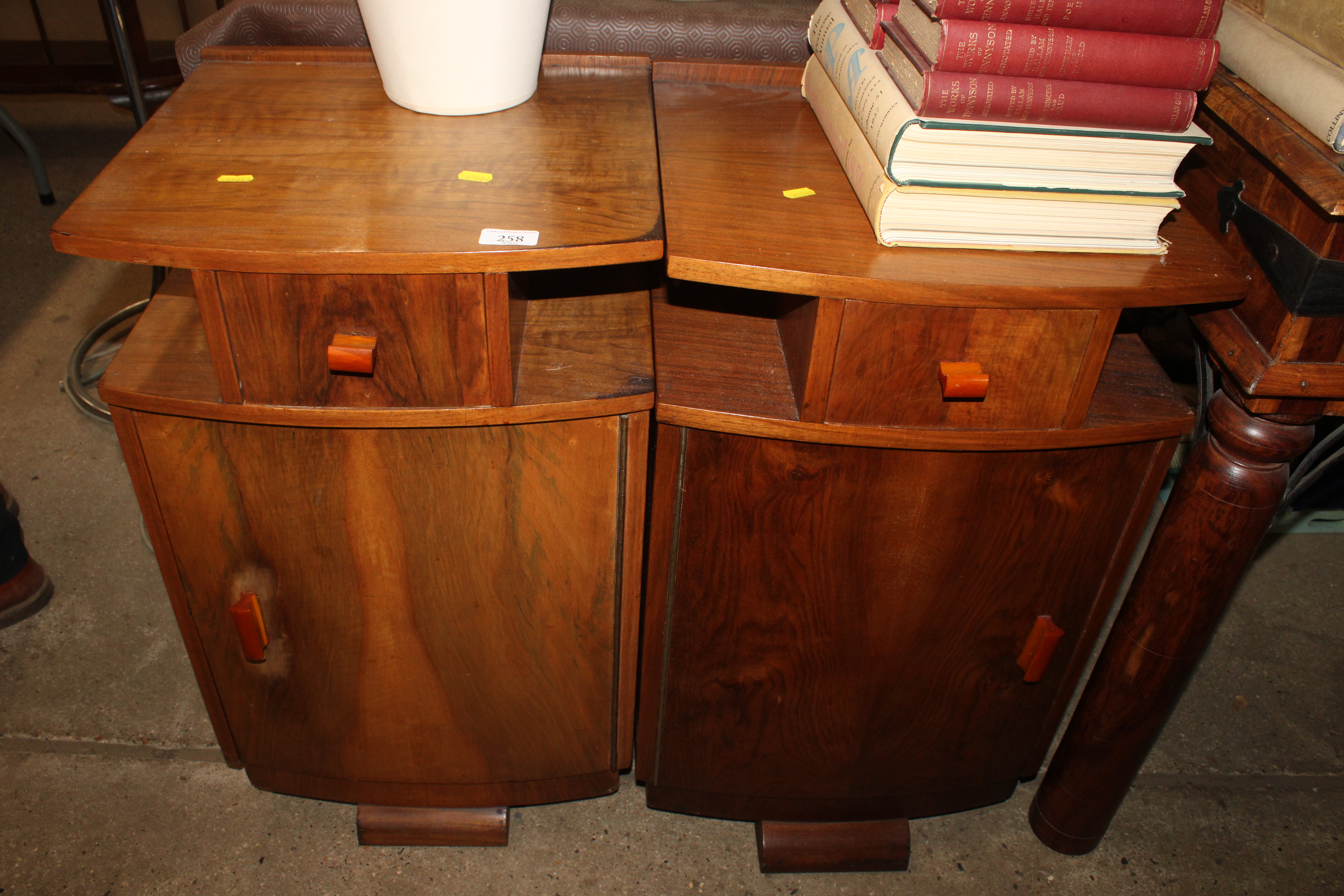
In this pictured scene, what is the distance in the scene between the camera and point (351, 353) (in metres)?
0.90

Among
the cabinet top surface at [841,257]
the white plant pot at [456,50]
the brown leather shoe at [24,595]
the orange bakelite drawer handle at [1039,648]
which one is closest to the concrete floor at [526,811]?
the brown leather shoe at [24,595]

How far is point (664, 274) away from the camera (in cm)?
122

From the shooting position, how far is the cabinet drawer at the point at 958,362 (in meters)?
0.91

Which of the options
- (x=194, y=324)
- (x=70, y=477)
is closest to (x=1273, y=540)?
(x=194, y=324)

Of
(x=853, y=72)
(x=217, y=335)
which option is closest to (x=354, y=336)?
(x=217, y=335)

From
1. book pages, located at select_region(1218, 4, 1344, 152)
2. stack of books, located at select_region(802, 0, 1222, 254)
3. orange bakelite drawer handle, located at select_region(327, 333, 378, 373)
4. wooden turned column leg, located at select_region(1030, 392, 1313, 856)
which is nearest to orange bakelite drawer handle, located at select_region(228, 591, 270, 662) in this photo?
orange bakelite drawer handle, located at select_region(327, 333, 378, 373)

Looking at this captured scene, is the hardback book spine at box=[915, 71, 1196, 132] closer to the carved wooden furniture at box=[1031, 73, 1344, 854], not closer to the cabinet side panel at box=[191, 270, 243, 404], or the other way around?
the carved wooden furniture at box=[1031, 73, 1344, 854]

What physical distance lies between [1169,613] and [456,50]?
3.36 ft

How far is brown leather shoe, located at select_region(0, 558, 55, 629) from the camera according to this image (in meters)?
1.64

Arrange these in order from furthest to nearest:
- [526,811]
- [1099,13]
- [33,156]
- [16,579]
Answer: [33,156] → [16,579] → [526,811] → [1099,13]

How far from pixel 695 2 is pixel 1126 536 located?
37.5 inches

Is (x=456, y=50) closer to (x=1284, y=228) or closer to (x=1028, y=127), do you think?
(x=1028, y=127)

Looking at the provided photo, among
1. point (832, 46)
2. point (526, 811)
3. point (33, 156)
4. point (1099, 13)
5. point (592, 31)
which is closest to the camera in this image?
point (1099, 13)

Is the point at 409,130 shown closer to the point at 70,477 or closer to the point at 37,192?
the point at 70,477
